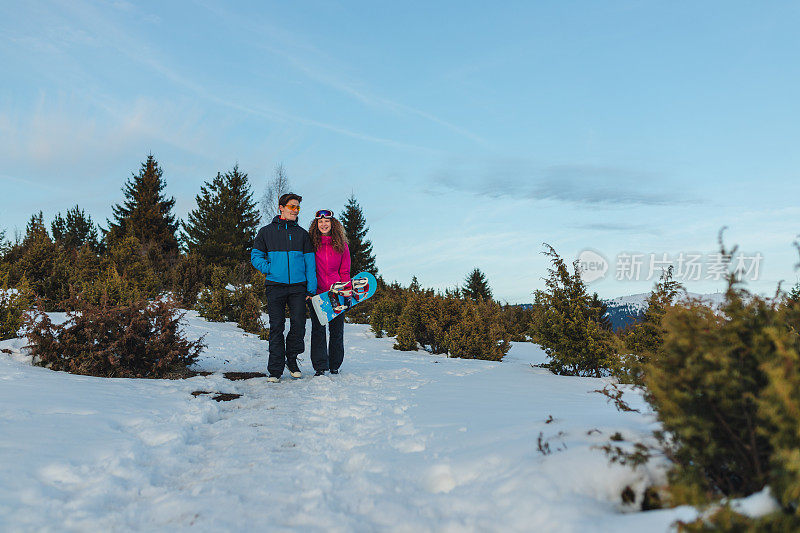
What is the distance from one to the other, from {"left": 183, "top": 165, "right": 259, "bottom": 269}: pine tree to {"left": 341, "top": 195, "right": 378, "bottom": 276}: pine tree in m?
8.10

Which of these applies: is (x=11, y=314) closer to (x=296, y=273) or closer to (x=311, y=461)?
(x=296, y=273)

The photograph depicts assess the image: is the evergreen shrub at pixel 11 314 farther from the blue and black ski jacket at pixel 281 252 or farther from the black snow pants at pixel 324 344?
the black snow pants at pixel 324 344

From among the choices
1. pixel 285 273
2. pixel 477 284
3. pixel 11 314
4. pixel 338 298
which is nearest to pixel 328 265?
pixel 338 298

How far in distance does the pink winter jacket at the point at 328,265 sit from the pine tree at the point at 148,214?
1289 inches

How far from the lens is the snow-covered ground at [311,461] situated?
6.79 feet

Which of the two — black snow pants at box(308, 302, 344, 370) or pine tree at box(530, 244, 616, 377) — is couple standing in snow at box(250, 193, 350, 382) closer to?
black snow pants at box(308, 302, 344, 370)

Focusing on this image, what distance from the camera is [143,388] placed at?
4.89 meters

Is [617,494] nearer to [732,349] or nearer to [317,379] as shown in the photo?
[732,349]

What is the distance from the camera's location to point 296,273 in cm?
611

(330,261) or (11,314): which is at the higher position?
(330,261)

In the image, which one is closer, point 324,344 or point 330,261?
point 324,344

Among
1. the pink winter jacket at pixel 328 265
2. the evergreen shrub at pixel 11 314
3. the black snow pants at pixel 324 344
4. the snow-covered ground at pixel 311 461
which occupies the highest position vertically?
the pink winter jacket at pixel 328 265

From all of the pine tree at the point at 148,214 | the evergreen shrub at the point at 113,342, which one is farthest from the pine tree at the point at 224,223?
the evergreen shrub at the point at 113,342

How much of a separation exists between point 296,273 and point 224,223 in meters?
32.7
